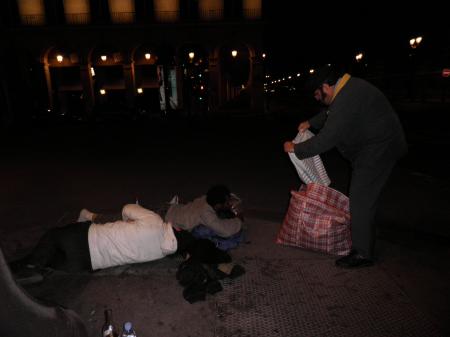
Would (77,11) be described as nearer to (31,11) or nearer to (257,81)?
(31,11)

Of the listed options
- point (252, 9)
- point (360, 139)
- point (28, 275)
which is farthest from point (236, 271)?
point (252, 9)

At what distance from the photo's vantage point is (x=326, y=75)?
10.8ft

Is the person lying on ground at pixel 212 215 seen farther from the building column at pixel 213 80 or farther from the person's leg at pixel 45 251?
the building column at pixel 213 80

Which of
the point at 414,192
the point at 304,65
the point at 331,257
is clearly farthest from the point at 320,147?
the point at 304,65

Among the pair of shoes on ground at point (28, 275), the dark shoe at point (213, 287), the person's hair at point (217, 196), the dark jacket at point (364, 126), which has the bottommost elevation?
the dark shoe at point (213, 287)

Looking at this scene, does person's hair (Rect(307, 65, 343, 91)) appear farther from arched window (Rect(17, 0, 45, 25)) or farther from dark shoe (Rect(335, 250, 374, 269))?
arched window (Rect(17, 0, 45, 25))

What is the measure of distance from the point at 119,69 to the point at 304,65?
51.7 m

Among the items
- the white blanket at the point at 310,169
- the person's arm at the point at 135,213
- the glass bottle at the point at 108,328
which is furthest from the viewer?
the white blanket at the point at 310,169

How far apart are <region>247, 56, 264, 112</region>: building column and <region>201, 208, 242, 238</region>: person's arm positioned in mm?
25397

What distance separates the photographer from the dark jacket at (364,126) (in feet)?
10.4

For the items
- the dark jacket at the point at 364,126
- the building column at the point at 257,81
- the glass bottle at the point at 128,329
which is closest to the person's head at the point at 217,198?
the dark jacket at the point at 364,126

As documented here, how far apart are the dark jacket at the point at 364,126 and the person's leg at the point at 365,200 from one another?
0.09 metres

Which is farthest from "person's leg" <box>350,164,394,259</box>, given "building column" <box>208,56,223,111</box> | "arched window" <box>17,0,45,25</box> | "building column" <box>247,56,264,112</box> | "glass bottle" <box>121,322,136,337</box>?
"arched window" <box>17,0,45,25</box>

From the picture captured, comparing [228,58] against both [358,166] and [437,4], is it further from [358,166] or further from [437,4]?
[358,166]
